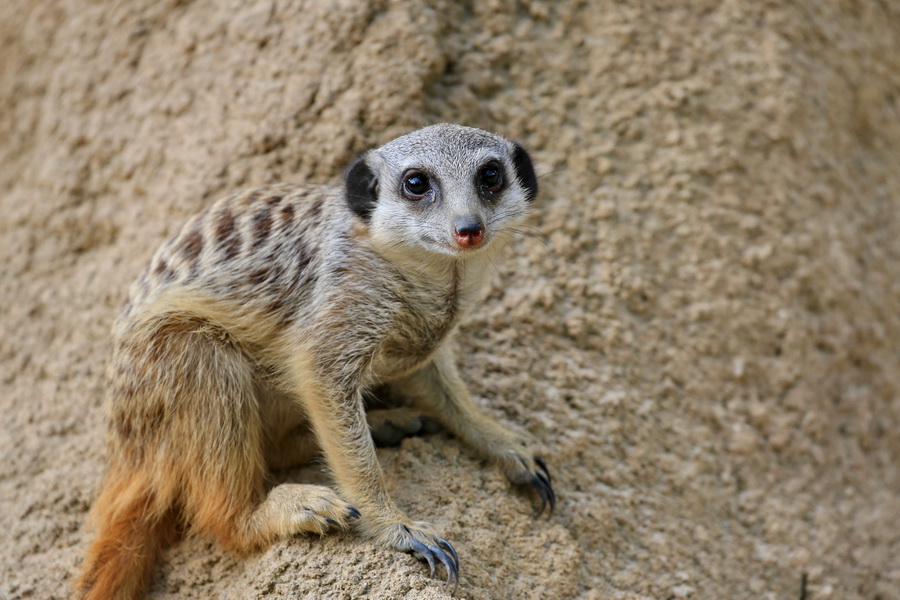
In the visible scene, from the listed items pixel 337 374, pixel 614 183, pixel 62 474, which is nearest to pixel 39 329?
pixel 62 474

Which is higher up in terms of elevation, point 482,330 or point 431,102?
point 431,102

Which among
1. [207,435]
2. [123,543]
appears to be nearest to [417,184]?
[207,435]

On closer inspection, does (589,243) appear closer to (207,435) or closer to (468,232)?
(468,232)

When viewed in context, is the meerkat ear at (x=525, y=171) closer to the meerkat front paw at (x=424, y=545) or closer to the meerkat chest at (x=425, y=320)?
the meerkat chest at (x=425, y=320)

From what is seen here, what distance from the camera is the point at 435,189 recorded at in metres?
2.30

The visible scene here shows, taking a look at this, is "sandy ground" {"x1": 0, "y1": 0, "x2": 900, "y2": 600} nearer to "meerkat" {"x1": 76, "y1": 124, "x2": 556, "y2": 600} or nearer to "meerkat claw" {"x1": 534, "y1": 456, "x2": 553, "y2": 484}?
"meerkat claw" {"x1": 534, "y1": 456, "x2": 553, "y2": 484}

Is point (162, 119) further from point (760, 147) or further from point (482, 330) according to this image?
point (760, 147)

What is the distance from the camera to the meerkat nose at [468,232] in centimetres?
213

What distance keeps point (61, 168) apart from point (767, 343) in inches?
102

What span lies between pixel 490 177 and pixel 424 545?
37.1 inches

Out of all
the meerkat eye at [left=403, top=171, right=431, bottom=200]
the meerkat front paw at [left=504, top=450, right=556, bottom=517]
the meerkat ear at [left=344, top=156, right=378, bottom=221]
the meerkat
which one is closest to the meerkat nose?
the meerkat

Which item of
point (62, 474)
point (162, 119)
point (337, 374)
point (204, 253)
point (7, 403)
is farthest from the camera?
point (162, 119)

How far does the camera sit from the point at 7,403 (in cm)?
297

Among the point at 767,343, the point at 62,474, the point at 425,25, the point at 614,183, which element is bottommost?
the point at 767,343
